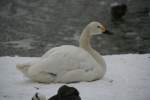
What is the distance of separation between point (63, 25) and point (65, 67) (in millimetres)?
10710

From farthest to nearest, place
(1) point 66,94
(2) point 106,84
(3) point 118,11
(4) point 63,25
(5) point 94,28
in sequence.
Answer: (3) point 118,11, (4) point 63,25, (5) point 94,28, (2) point 106,84, (1) point 66,94

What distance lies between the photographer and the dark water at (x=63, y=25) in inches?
580

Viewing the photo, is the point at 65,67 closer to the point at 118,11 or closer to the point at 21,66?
the point at 21,66

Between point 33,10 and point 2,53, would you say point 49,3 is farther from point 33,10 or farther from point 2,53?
point 2,53

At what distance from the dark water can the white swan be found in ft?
20.6

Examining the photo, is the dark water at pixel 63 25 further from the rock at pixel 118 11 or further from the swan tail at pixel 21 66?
the swan tail at pixel 21 66

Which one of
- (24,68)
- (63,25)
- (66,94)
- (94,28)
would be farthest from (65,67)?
(63,25)

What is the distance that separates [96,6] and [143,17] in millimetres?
2823

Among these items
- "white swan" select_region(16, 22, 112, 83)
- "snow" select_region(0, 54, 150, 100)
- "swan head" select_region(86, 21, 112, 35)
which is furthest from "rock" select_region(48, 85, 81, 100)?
"swan head" select_region(86, 21, 112, 35)

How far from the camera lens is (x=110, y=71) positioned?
27.1ft

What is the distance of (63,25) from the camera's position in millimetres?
17875

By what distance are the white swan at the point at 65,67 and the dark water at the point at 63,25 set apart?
628 centimetres

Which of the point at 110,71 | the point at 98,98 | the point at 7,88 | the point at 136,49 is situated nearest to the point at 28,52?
the point at 136,49

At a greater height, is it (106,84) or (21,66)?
(21,66)
